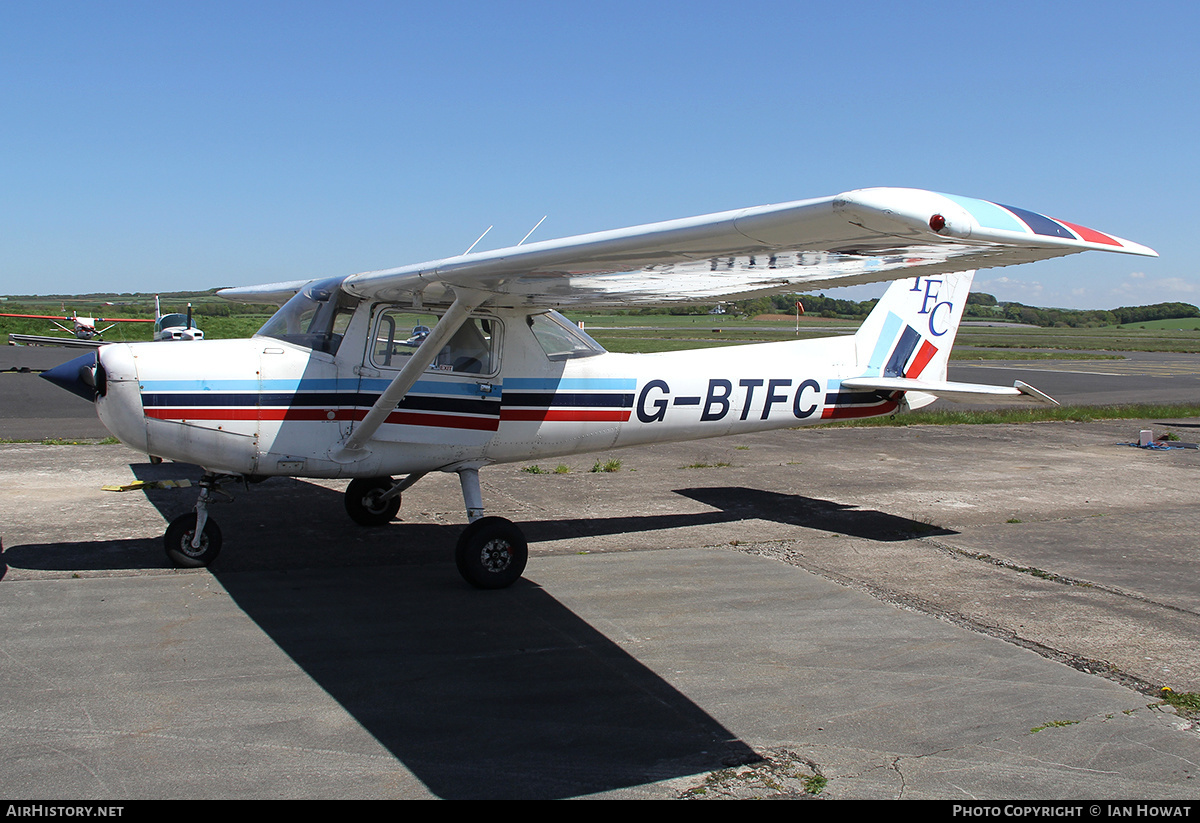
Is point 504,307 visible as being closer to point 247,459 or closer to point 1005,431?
point 247,459

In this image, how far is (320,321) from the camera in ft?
21.7

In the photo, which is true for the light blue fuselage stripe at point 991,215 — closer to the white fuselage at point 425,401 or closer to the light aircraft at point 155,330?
the white fuselage at point 425,401

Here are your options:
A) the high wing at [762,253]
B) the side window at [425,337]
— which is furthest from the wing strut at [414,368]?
the side window at [425,337]

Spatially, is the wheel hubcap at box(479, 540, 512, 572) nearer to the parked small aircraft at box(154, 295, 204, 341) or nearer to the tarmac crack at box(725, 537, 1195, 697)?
the tarmac crack at box(725, 537, 1195, 697)

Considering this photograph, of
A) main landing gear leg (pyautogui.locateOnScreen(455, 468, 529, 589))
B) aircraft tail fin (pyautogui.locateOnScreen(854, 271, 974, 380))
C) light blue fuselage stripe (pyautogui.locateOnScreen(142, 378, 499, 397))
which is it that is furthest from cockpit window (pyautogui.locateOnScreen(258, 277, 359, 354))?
aircraft tail fin (pyautogui.locateOnScreen(854, 271, 974, 380))

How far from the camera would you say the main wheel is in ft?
26.7

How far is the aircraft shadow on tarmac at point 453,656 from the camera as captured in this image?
377 centimetres

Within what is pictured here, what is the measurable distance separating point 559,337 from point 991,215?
4372 mm

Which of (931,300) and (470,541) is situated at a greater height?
(931,300)

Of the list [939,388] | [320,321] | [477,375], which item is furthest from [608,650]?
[939,388]

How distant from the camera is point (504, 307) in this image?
276 inches

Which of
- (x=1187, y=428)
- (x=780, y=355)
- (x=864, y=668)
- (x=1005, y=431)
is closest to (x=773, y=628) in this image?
(x=864, y=668)

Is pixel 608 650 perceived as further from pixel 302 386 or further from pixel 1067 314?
pixel 1067 314

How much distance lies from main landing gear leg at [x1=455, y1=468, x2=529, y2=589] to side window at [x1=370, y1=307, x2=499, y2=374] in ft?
4.15
